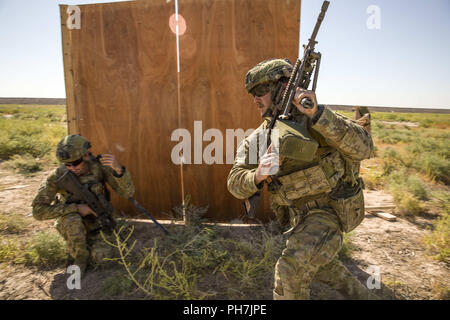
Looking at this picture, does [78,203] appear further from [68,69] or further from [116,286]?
[68,69]

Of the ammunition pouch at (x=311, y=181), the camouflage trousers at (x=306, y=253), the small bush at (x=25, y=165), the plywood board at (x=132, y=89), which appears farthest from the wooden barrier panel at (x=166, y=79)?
the small bush at (x=25, y=165)

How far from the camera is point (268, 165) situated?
1976mm

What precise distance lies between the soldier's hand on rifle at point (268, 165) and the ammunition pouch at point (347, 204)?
1.85 feet

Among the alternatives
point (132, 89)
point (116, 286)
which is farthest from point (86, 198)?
point (132, 89)

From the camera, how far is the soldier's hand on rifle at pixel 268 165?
1972mm

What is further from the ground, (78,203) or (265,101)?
(265,101)

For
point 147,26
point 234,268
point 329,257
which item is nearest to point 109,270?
point 234,268

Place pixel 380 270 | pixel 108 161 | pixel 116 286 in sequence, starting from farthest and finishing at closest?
pixel 108 161, pixel 380 270, pixel 116 286

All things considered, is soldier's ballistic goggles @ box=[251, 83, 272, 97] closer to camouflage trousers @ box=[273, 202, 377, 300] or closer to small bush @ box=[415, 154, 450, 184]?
camouflage trousers @ box=[273, 202, 377, 300]

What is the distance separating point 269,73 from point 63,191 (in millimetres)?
2678

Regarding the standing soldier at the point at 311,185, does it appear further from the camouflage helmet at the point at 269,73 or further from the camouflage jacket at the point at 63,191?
the camouflage jacket at the point at 63,191

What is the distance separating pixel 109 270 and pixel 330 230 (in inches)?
94.0

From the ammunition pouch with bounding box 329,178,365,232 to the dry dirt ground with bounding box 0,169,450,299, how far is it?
0.87 meters
